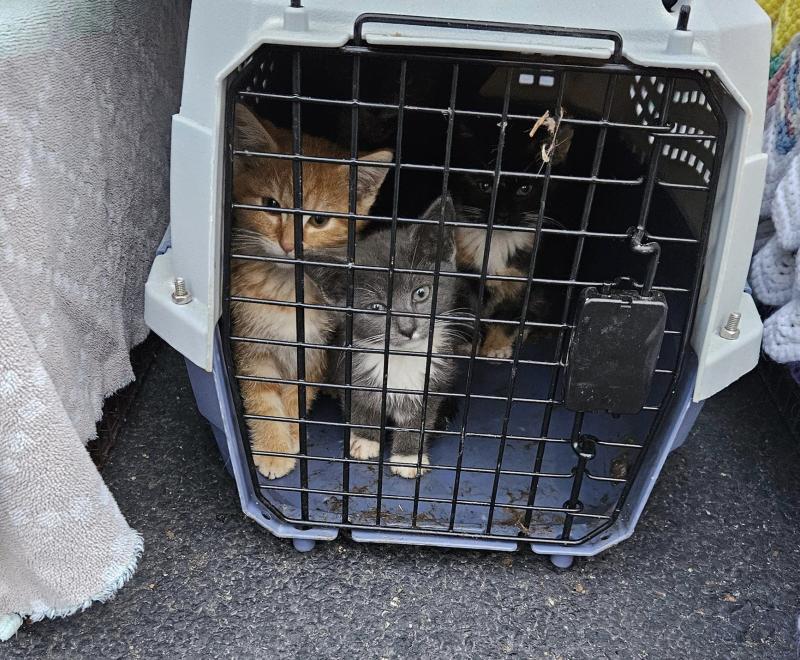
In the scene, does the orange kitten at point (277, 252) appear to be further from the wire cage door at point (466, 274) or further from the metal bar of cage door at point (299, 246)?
the metal bar of cage door at point (299, 246)

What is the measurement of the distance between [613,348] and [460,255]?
61 centimetres

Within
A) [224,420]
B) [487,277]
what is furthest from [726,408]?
[224,420]

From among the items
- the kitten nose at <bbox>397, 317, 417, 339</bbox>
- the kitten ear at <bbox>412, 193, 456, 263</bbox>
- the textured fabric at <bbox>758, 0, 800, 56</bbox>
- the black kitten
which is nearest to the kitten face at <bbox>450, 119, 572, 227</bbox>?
the black kitten

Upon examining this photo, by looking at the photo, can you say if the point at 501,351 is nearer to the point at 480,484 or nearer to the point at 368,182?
the point at 480,484

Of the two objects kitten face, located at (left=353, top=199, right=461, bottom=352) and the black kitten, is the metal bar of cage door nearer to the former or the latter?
kitten face, located at (left=353, top=199, right=461, bottom=352)

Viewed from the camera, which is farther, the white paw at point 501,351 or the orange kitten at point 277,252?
the white paw at point 501,351

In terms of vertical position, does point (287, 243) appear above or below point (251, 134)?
below

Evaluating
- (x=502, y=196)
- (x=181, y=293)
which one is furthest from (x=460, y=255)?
(x=181, y=293)

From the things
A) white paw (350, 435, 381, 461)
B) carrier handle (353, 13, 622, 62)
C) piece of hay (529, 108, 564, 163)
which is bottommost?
white paw (350, 435, 381, 461)

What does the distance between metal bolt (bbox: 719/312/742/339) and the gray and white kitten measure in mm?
389

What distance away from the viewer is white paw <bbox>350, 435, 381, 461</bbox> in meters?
1.33

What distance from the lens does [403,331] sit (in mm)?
1150

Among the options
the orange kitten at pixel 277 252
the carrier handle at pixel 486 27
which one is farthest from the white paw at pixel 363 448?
the carrier handle at pixel 486 27

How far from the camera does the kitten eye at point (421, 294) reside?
3.99 feet
